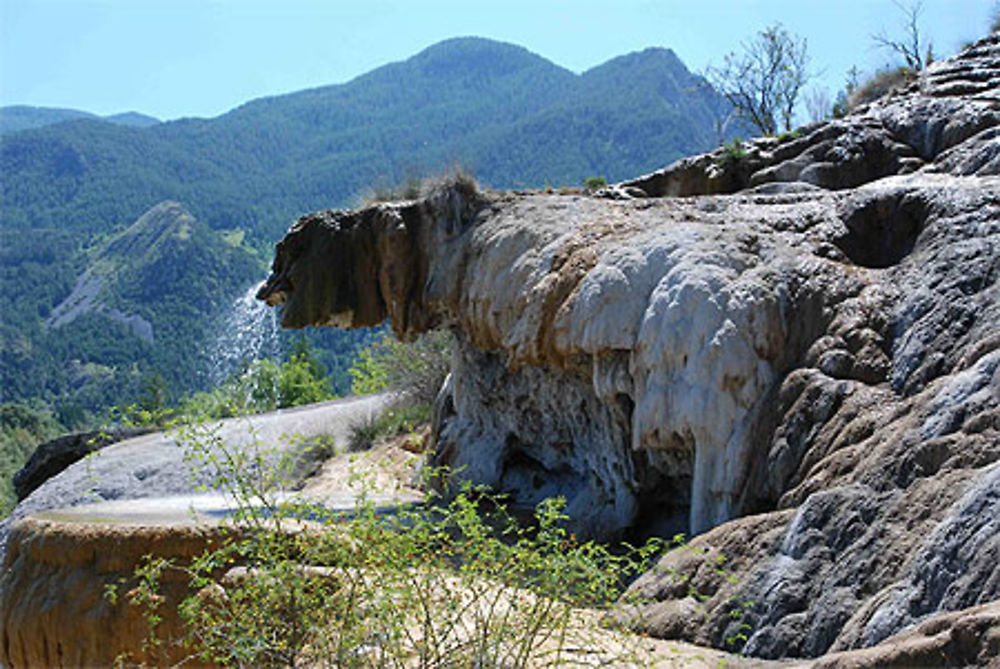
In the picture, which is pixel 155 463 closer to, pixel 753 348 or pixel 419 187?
pixel 419 187

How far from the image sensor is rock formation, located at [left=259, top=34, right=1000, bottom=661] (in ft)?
22.4

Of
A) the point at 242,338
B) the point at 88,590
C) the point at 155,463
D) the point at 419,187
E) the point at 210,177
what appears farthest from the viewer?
the point at 210,177

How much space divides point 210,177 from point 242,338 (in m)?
65.4

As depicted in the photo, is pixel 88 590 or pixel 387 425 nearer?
pixel 88 590

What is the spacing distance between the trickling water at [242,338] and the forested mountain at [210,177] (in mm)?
2672

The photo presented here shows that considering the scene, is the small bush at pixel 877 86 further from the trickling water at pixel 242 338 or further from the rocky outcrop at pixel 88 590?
the trickling water at pixel 242 338

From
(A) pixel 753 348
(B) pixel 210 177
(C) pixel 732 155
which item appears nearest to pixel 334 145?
(B) pixel 210 177

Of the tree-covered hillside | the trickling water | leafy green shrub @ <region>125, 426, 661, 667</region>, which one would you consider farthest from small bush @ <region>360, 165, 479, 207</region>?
the tree-covered hillside

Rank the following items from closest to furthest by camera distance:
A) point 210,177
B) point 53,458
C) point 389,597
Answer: point 389,597
point 53,458
point 210,177

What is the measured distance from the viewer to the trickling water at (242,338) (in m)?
78.9

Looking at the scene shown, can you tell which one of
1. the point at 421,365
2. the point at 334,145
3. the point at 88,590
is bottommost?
the point at 88,590

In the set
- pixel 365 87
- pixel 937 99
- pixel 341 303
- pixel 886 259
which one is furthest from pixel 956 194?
pixel 365 87

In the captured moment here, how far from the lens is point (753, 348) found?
923 cm

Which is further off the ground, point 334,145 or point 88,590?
point 334,145
